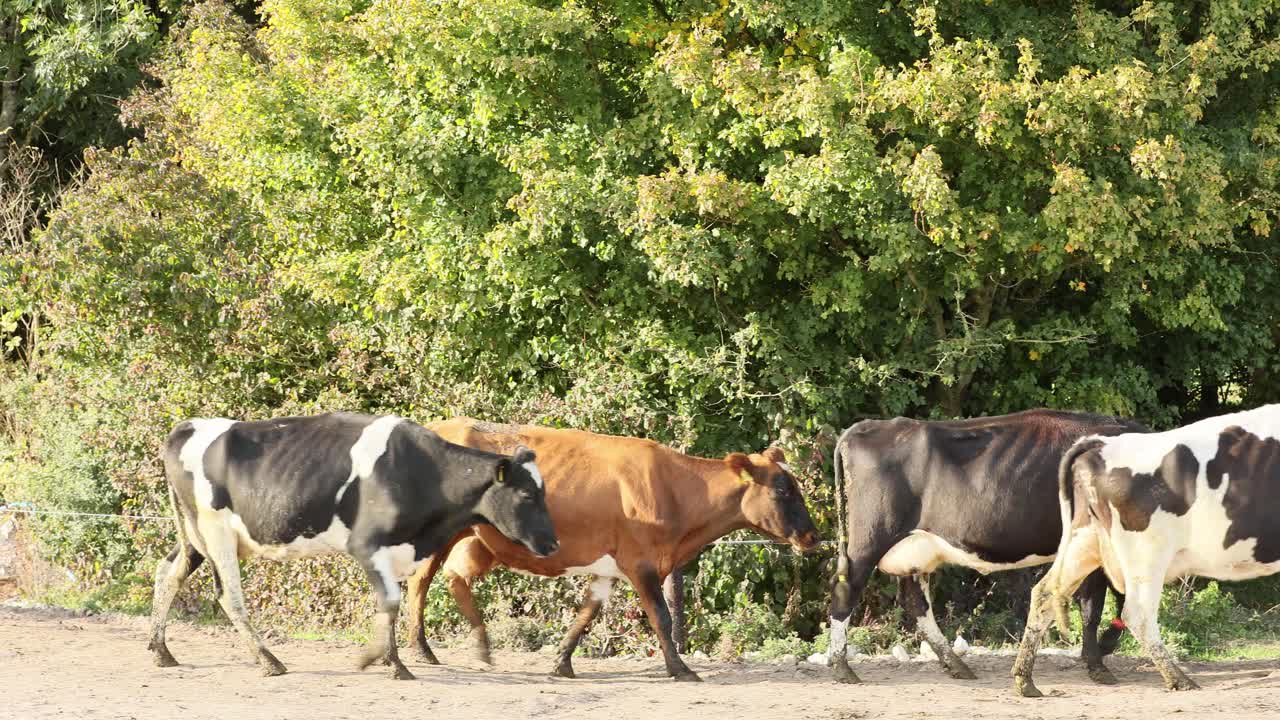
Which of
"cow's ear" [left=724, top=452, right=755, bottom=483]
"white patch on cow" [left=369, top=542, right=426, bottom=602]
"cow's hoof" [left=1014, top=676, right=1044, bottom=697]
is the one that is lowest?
"cow's hoof" [left=1014, top=676, right=1044, bottom=697]

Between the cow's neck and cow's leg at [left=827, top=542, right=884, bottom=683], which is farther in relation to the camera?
Answer: the cow's neck

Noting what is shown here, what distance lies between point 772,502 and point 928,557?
3.65 feet

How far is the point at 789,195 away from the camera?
12.9 meters

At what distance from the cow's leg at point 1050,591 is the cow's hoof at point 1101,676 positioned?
2.16 feet

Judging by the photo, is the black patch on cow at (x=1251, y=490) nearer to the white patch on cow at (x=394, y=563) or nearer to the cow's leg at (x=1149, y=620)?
the cow's leg at (x=1149, y=620)

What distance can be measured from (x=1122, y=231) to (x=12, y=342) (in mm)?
14472

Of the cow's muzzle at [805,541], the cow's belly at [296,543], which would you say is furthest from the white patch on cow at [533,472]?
the cow's muzzle at [805,541]

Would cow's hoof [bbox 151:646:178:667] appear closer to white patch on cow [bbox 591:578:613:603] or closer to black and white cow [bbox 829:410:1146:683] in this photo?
white patch on cow [bbox 591:578:613:603]

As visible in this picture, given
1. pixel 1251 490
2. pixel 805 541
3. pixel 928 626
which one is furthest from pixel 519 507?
pixel 1251 490

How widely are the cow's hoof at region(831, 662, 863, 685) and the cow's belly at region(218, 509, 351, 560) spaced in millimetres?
3309

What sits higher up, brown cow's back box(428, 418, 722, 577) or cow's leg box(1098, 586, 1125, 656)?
brown cow's back box(428, 418, 722, 577)

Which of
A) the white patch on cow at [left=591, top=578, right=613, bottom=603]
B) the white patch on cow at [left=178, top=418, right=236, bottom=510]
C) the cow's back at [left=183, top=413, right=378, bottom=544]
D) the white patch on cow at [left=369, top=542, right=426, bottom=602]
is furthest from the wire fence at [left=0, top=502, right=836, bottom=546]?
the cow's back at [left=183, top=413, right=378, bottom=544]

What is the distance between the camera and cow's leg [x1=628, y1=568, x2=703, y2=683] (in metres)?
10.4

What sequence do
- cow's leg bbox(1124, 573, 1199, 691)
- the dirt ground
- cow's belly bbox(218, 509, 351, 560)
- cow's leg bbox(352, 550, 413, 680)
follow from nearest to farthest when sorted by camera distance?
the dirt ground, cow's leg bbox(1124, 573, 1199, 691), cow's leg bbox(352, 550, 413, 680), cow's belly bbox(218, 509, 351, 560)
